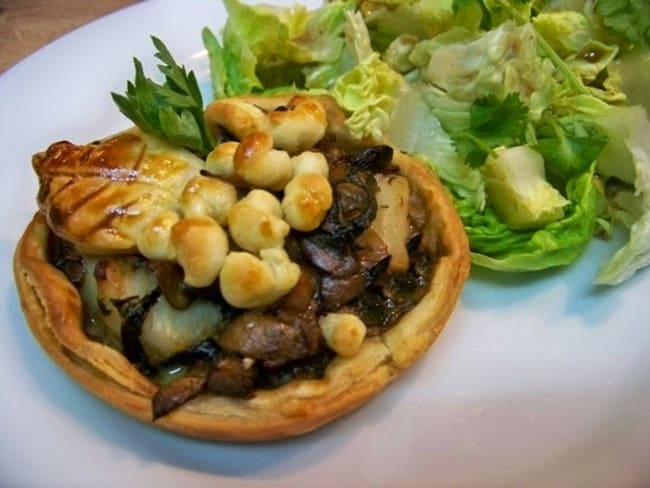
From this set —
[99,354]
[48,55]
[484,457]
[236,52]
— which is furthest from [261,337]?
[48,55]

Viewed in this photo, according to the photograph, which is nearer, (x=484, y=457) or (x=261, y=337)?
(x=261, y=337)

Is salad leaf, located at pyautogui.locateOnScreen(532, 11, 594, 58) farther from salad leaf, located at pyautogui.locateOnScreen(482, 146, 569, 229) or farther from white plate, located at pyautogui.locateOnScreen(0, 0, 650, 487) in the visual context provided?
white plate, located at pyautogui.locateOnScreen(0, 0, 650, 487)

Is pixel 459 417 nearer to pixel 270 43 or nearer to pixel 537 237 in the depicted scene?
pixel 537 237

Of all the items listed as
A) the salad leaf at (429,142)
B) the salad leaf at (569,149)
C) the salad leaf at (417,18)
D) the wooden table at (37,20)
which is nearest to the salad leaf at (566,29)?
the salad leaf at (417,18)

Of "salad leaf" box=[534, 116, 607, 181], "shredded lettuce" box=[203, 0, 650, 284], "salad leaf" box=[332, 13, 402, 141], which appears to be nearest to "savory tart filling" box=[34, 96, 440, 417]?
"salad leaf" box=[332, 13, 402, 141]

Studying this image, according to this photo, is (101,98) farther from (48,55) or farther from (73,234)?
(73,234)

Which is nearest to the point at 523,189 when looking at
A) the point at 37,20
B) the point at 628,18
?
the point at 628,18
